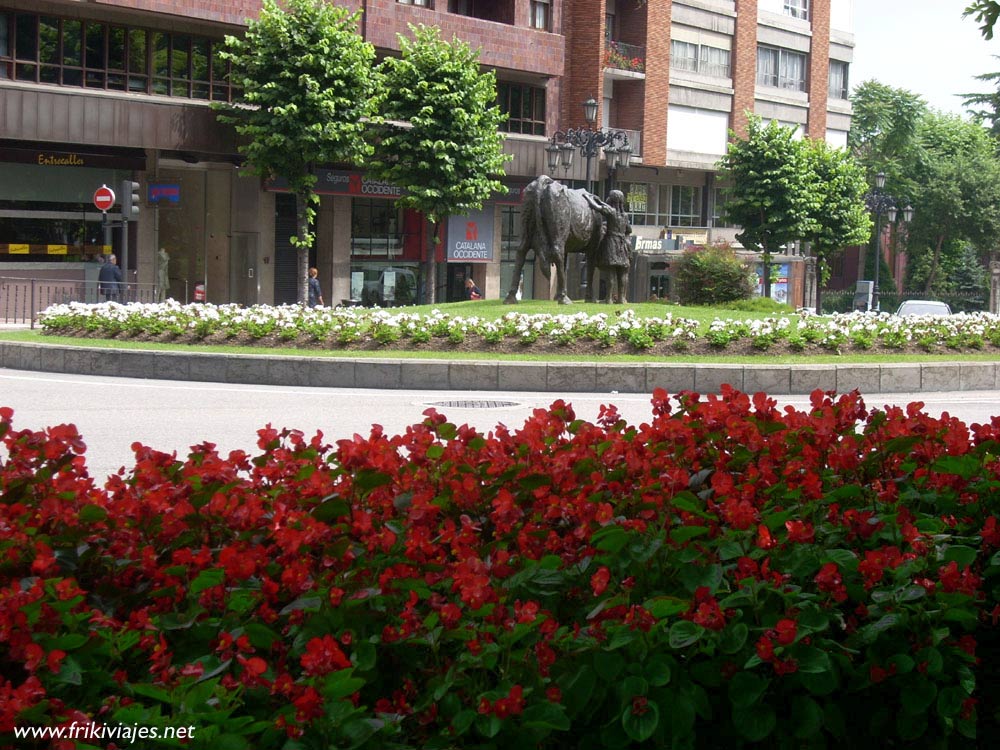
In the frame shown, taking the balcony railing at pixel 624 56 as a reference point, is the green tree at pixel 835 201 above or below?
below

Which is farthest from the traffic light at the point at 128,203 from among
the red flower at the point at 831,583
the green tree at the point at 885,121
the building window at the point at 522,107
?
the green tree at the point at 885,121

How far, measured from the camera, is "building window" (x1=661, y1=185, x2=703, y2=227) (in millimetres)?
57094

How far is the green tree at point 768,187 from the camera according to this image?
53844mm

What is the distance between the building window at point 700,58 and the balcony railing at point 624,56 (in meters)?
2.11

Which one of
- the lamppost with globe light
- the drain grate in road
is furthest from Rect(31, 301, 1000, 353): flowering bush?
the lamppost with globe light

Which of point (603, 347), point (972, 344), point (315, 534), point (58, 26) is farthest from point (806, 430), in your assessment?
point (58, 26)

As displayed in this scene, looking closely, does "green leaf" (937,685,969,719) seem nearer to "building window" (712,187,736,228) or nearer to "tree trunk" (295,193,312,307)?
"tree trunk" (295,193,312,307)

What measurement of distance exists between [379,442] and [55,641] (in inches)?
73.5

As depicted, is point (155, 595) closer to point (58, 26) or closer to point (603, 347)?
point (603, 347)

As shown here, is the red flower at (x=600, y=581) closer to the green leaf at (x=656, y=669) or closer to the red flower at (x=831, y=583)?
the green leaf at (x=656, y=669)

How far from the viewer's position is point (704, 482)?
14.0 ft

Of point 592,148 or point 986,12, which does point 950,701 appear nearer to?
point 986,12

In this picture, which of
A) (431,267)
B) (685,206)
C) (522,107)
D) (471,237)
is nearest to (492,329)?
(431,267)

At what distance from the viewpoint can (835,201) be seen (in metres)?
59.3
